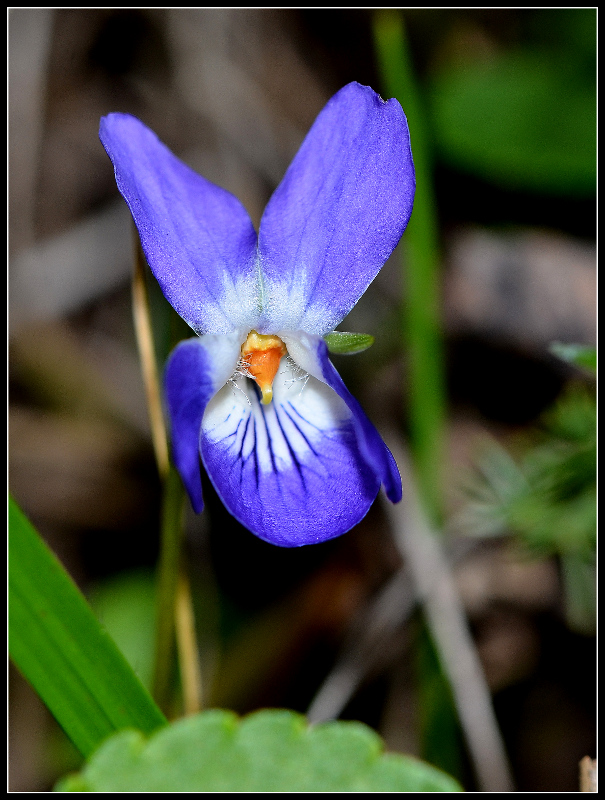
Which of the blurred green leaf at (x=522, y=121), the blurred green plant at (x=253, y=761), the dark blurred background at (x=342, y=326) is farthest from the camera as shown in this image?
the blurred green leaf at (x=522, y=121)

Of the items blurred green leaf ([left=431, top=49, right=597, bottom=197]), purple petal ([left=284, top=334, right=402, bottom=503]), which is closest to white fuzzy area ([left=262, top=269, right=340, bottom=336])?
purple petal ([left=284, top=334, right=402, bottom=503])

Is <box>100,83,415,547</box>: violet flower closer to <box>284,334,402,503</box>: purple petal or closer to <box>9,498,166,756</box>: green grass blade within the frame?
<box>284,334,402,503</box>: purple petal

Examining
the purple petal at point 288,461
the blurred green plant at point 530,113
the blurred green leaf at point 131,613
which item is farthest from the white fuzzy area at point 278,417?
the blurred green plant at point 530,113

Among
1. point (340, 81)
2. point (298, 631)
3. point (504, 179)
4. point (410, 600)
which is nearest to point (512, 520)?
point (410, 600)

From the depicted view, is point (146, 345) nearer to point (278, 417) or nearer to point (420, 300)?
point (278, 417)

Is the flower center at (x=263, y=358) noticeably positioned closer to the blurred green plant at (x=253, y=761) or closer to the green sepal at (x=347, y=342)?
the green sepal at (x=347, y=342)

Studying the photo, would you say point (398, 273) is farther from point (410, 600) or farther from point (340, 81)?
point (410, 600)

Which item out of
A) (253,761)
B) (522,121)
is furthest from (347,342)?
(522,121)
